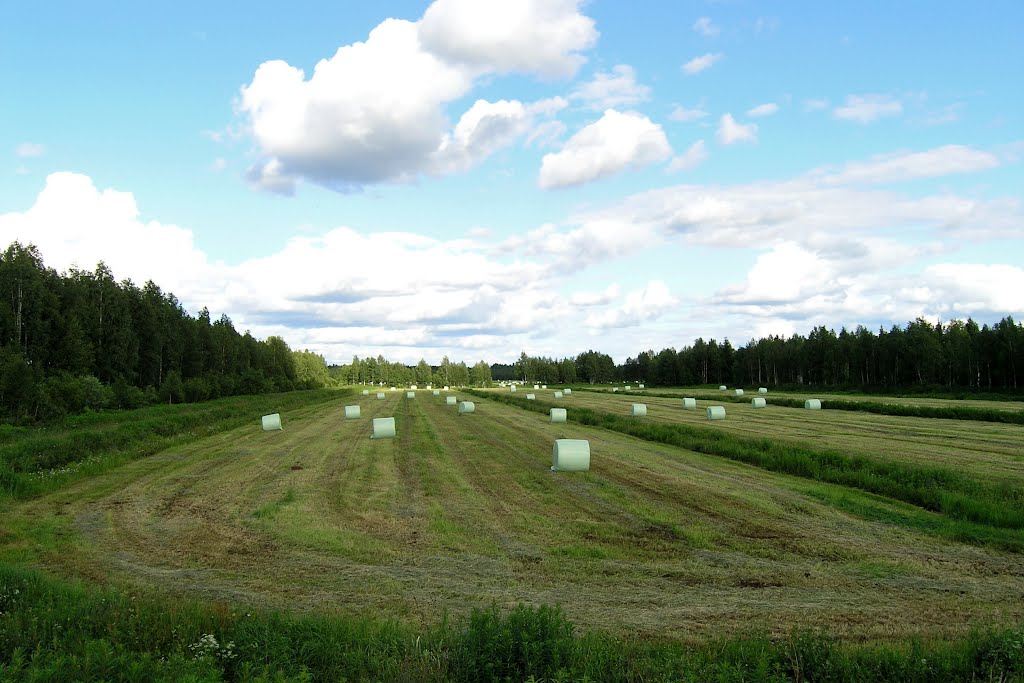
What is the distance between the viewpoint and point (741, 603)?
9375mm

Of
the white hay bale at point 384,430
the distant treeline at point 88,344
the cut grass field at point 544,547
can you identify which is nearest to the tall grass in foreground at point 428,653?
the cut grass field at point 544,547

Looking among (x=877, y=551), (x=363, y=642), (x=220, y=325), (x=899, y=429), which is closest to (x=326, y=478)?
(x=363, y=642)

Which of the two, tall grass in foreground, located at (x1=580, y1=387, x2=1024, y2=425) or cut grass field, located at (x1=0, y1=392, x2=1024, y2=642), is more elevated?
tall grass in foreground, located at (x1=580, y1=387, x2=1024, y2=425)

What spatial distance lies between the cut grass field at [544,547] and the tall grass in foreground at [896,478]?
2.52 feet

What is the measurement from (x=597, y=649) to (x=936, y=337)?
4580 inches

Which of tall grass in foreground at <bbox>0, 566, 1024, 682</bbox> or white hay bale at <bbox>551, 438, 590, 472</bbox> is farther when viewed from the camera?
white hay bale at <bbox>551, 438, 590, 472</bbox>

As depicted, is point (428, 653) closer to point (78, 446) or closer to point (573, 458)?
point (573, 458)

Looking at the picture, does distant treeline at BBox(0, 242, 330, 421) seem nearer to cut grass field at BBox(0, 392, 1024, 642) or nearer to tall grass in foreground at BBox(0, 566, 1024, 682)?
cut grass field at BBox(0, 392, 1024, 642)

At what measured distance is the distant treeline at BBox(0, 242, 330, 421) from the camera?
44250mm

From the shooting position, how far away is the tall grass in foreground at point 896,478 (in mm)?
14055

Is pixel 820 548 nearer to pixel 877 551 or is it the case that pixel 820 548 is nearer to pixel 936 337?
pixel 877 551

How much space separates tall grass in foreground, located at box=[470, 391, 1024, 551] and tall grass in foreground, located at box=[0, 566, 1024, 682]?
6978 mm

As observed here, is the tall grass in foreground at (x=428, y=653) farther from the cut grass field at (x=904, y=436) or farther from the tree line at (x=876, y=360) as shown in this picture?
the tree line at (x=876, y=360)

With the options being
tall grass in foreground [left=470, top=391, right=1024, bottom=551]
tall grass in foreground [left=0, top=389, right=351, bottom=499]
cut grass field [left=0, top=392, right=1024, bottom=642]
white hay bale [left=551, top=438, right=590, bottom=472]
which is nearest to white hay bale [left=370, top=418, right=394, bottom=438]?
tall grass in foreground [left=0, top=389, right=351, bottom=499]
